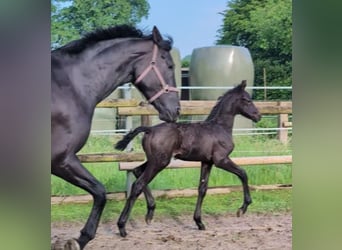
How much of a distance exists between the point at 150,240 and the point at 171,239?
0.12m

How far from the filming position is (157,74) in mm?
2365

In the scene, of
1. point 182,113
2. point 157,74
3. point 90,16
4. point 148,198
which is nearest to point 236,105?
point 182,113

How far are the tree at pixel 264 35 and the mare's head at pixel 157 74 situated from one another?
0.33 metres

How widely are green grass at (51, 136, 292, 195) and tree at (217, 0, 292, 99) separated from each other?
338 millimetres

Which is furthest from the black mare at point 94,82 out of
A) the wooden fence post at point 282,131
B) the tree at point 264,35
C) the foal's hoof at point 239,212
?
the foal's hoof at point 239,212

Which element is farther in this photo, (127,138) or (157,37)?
(127,138)

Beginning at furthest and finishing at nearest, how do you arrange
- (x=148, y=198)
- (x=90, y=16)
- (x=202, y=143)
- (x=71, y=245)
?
1. (x=202, y=143)
2. (x=148, y=198)
3. (x=90, y=16)
4. (x=71, y=245)

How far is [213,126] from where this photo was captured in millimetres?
2748

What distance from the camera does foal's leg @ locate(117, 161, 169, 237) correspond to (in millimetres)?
2527

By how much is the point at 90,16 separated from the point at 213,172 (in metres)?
1.24

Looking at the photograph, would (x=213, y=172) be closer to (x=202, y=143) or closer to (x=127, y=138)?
(x=202, y=143)
